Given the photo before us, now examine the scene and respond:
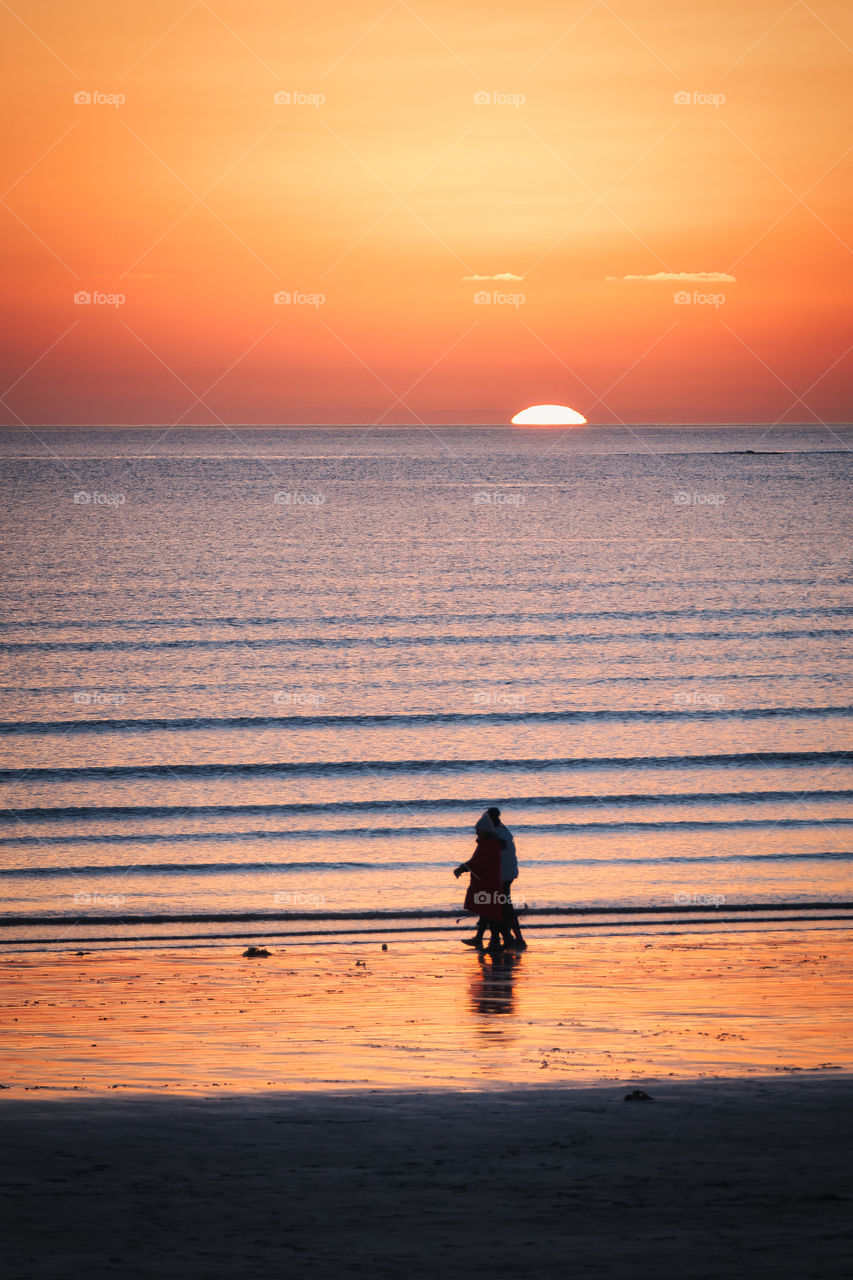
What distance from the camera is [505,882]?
1448cm

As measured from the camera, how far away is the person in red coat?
14.4m

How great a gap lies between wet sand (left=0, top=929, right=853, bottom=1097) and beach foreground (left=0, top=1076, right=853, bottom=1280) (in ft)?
1.96

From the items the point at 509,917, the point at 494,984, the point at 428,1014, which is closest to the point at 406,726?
the point at 509,917

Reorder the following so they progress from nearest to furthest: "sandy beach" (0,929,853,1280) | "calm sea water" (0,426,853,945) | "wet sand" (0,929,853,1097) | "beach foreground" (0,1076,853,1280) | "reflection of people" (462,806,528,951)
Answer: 1. "beach foreground" (0,1076,853,1280)
2. "sandy beach" (0,929,853,1280)
3. "wet sand" (0,929,853,1097)
4. "reflection of people" (462,806,528,951)
5. "calm sea water" (0,426,853,945)

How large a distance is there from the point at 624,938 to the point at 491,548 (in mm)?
60127

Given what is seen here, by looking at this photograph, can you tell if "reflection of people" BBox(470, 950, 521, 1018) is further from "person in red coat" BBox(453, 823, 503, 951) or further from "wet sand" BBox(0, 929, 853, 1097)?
"person in red coat" BBox(453, 823, 503, 951)

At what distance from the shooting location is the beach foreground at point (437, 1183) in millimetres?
5926

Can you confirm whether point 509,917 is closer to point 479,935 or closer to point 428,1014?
point 479,935

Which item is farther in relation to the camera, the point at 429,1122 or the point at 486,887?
the point at 486,887

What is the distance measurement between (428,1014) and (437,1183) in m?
4.32

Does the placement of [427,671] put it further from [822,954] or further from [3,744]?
[822,954]

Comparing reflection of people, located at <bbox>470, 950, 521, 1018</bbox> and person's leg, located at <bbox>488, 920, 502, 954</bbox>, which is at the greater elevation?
person's leg, located at <bbox>488, 920, 502, 954</bbox>

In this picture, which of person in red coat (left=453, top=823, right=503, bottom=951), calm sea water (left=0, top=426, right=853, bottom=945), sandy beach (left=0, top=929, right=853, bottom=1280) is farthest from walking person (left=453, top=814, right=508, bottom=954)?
calm sea water (left=0, top=426, right=853, bottom=945)

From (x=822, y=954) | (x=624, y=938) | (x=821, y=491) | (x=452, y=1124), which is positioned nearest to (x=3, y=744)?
(x=624, y=938)
